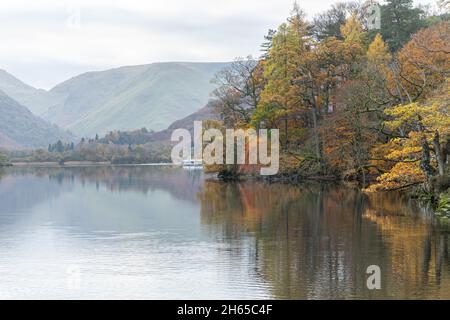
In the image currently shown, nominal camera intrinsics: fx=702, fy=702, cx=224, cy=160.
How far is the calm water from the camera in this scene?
15.9 meters

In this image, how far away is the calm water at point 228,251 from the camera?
1591cm

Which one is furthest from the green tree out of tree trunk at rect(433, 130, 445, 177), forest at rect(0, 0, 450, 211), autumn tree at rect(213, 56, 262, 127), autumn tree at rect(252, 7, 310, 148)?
tree trunk at rect(433, 130, 445, 177)

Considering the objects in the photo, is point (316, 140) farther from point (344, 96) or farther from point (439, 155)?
point (439, 155)

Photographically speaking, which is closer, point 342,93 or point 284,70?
point 342,93

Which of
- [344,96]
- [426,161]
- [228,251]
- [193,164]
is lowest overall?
[193,164]

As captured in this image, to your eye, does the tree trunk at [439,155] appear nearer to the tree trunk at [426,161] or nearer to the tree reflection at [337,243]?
the tree trunk at [426,161]

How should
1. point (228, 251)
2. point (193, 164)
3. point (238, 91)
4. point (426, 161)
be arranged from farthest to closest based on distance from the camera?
1. point (193, 164)
2. point (238, 91)
3. point (426, 161)
4. point (228, 251)

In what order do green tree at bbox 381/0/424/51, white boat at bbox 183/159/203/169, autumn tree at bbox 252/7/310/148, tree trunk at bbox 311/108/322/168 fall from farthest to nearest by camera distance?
white boat at bbox 183/159/203/169 < green tree at bbox 381/0/424/51 < autumn tree at bbox 252/7/310/148 < tree trunk at bbox 311/108/322/168

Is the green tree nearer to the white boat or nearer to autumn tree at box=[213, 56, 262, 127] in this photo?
autumn tree at box=[213, 56, 262, 127]

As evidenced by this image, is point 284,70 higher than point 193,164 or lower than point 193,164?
higher

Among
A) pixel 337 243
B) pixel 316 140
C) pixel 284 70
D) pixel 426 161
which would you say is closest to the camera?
pixel 337 243

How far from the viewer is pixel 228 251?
2147 centimetres

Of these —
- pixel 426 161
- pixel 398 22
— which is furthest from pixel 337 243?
pixel 398 22

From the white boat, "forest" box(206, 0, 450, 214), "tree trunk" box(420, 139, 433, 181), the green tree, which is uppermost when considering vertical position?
the green tree
